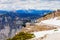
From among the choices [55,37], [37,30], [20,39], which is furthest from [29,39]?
[37,30]

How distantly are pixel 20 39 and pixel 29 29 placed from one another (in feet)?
12.1

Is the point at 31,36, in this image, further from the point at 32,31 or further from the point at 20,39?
the point at 32,31

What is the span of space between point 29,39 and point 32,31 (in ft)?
9.94

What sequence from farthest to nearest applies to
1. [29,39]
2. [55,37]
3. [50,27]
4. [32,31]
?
1. [50,27]
2. [32,31]
3. [29,39]
4. [55,37]

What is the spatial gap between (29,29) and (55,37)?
15.6 feet

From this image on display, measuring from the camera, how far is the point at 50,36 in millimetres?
16125

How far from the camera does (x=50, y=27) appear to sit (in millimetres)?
21531

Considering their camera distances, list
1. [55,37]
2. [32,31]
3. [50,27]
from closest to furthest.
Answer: [55,37], [32,31], [50,27]

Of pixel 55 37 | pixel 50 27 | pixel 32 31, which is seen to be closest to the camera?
pixel 55 37

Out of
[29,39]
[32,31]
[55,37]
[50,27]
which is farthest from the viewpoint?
[50,27]

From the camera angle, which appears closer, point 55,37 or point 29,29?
point 55,37

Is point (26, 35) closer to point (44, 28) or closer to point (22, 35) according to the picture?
point (22, 35)

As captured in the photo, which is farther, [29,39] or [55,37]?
[29,39]

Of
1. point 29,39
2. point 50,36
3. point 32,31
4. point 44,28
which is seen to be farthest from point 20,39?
point 44,28
